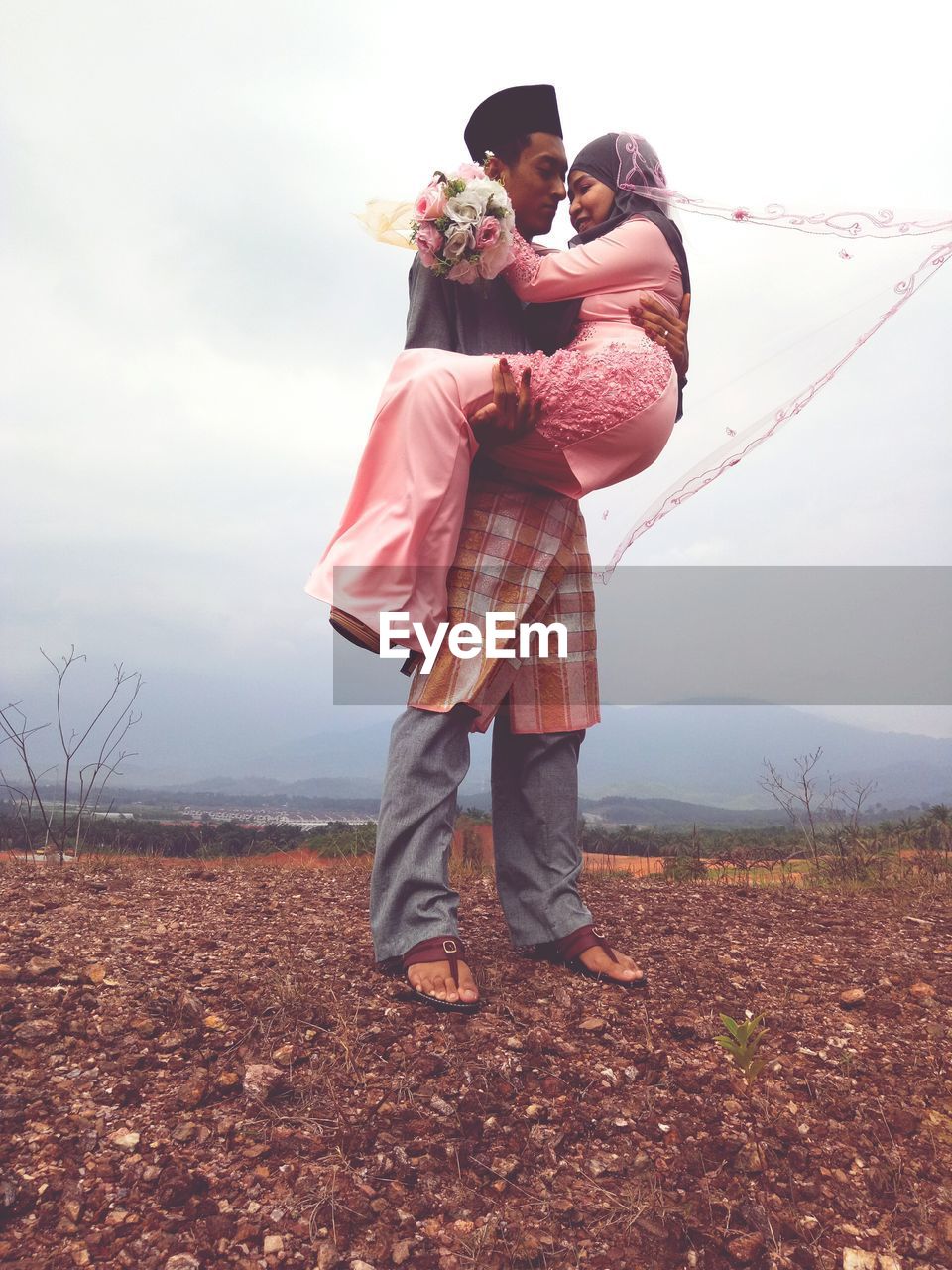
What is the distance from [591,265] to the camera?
231cm

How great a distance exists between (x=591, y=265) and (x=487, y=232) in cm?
29

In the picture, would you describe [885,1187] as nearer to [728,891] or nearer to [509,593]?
[509,593]

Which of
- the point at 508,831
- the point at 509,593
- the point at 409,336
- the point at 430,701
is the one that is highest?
the point at 409,336

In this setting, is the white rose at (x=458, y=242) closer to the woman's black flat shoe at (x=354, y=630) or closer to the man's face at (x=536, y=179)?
the man's face at (x=536, y=179)

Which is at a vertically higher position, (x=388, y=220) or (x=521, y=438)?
(x=388, y=220)

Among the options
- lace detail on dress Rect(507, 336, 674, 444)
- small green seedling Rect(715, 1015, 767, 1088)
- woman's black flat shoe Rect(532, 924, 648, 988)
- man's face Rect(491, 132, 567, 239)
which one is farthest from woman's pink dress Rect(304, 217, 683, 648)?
small green seedling Rect(715, 1015, 767, 1088)

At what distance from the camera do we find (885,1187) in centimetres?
171

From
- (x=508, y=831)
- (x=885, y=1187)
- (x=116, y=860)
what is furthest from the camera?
(x=116, y=860)

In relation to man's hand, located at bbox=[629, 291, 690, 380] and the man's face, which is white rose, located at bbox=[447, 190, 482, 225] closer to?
the man's face

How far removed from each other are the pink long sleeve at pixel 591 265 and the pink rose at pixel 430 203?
209mm

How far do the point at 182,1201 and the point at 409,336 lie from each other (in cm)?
208

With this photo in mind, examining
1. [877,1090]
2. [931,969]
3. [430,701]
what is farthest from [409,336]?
[931,969]

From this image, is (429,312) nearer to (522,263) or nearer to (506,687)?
(522,263)

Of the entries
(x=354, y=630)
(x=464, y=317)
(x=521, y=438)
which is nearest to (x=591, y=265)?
(x=464, y=317)
